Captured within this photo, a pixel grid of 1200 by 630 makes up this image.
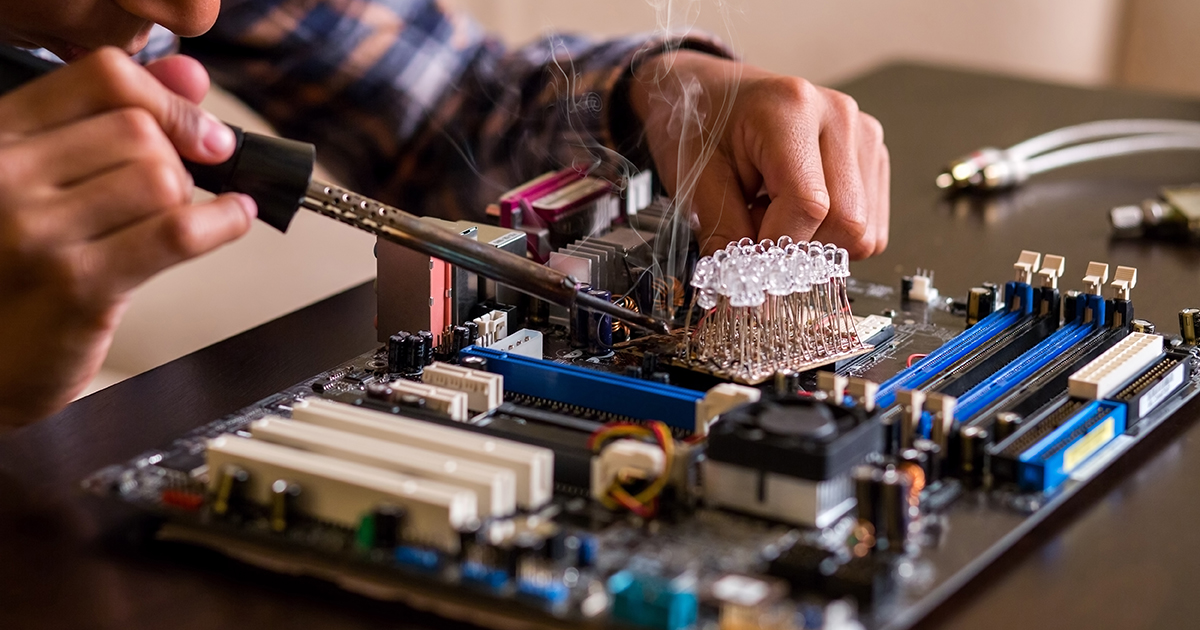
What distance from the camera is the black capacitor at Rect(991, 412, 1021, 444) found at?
1.13 m

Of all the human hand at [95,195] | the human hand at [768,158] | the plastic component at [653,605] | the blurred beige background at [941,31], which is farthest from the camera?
the blurred beige background at [941,31]

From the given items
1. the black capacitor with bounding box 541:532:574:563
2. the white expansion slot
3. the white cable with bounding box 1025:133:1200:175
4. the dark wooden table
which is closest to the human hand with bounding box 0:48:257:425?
the dark wooden table

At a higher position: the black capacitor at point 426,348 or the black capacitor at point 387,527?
the black capacitor at point 426,348

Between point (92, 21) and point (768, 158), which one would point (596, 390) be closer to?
point (768, 158)

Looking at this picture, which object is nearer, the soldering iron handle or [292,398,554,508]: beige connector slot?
[292,398,554,508]: beige connector slot

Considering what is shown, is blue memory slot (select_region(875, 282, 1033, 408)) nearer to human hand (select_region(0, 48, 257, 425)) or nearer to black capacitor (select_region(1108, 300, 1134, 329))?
black capacitor (select_region(1108, 300, 1134, 329))

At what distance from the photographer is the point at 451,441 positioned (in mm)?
1055

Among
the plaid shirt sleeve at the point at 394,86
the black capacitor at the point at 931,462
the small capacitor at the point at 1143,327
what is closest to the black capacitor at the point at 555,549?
the black capacitor at the point at 931,462

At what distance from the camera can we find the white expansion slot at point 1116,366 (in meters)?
1.21

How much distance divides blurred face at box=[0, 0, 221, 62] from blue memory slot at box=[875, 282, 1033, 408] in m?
0.83

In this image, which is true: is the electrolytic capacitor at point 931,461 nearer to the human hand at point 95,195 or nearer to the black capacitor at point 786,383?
the black capacitor at point 786,383

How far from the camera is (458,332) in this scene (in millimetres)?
1344

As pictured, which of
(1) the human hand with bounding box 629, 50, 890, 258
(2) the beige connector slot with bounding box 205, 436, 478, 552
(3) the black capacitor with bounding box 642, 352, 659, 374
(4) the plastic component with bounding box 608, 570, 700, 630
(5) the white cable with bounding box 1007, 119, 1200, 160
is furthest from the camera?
(5) the white cable with bounding box 1007, 119, 1200, 160

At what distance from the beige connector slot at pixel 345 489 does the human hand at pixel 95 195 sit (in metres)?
0.17
